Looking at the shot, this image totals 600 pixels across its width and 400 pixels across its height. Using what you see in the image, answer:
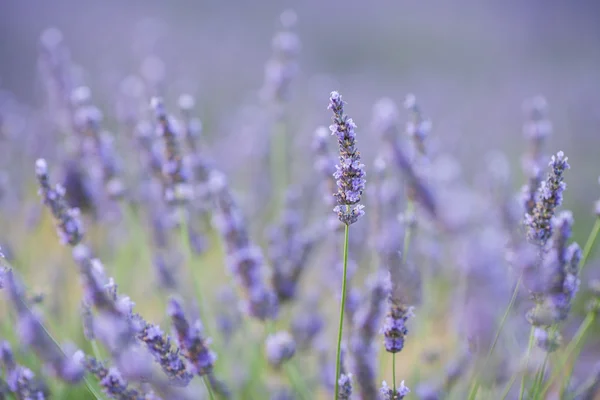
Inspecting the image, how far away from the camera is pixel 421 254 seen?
239cm

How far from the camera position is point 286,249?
1.96 meters

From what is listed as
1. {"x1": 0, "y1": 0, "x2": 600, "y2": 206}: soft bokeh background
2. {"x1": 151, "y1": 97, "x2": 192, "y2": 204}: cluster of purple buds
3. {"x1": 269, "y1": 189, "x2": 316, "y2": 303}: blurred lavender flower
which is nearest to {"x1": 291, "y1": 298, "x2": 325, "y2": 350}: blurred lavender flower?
{"x1": 269, "y1": 189, "x2": 316, "y2": 303}: blurred lavender flower

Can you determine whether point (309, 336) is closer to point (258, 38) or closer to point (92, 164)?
point (92, 164)

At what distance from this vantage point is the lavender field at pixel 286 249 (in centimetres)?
116

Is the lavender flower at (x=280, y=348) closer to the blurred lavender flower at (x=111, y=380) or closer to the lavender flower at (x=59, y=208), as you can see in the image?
the blurred lavender flower at (x=111, y=380)

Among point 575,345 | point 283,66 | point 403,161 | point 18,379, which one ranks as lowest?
point 18,379

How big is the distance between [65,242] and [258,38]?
27.8 ft

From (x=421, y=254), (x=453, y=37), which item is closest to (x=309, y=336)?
(x=421, y=254)

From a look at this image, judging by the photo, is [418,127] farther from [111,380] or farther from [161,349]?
[111,380]

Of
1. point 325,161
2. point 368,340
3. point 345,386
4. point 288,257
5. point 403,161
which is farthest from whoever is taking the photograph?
point 288,257

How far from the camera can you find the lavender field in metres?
1.16

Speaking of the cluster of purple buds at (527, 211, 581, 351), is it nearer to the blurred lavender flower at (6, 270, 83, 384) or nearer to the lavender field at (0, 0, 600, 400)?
the lavender field at (0, 0, 600, 400)

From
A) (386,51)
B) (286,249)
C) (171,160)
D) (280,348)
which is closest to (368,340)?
(280,348)

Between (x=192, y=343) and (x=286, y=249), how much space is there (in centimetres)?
83
